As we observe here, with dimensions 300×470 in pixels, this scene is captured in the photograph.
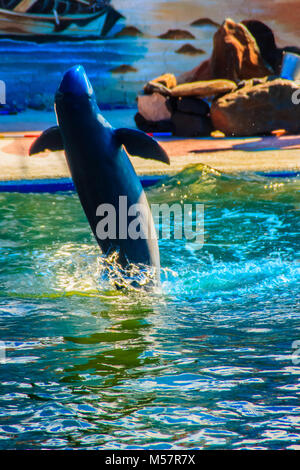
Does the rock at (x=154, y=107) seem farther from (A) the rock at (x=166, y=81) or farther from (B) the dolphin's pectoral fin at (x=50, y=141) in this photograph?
(B) the dolphin's pectoral fin at (x=50, y=141)

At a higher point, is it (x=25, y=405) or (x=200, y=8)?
(x=200, y=8)

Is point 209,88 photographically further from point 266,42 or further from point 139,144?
point 139,144

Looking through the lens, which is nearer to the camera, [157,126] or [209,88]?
[209,88]

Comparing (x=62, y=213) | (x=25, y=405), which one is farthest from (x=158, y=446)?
(x=62, y=213)

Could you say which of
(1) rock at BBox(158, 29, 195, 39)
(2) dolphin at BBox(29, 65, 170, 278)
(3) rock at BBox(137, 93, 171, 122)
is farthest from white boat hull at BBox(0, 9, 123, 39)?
(2) dolphin at BBox(29, 65, 170, 278)

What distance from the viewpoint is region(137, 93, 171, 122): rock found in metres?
11.3

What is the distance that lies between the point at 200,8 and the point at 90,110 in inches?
493

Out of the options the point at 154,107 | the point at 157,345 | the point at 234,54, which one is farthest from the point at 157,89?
the point at 157,345

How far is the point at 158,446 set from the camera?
216 cm

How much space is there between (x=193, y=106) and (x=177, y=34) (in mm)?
4805

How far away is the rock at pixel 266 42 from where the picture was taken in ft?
44.1

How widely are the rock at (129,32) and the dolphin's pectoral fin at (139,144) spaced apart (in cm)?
1230

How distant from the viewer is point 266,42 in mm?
13938
